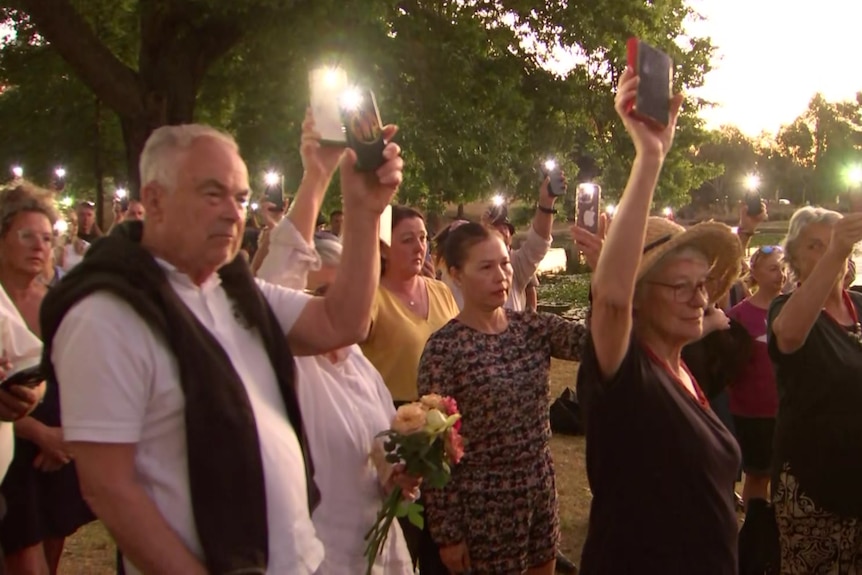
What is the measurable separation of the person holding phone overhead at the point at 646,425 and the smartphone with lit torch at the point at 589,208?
256 mm

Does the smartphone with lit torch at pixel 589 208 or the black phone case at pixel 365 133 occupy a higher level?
the black phone case at pixel 365 133

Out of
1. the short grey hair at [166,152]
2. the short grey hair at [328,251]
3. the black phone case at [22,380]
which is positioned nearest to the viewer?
the short grey hair at [166,152]

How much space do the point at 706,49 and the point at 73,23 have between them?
11.9m

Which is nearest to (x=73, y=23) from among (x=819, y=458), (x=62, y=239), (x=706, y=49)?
(x=62, y=239)

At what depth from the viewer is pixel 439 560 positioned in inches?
146

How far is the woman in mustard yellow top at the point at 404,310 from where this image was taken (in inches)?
168

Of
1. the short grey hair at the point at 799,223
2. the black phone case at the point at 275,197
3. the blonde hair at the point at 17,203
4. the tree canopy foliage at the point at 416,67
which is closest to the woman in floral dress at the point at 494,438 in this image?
the short grey hair at the point at 799,223

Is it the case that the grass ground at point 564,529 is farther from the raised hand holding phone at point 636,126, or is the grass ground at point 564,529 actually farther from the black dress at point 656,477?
the raised hand holding phone at point 636,126

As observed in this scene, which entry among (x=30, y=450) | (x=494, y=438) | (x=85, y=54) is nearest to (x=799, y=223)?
(x=494, y=438)

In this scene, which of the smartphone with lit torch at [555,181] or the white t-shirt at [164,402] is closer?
the white t-shirt at [164,402]

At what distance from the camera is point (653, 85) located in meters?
2.44

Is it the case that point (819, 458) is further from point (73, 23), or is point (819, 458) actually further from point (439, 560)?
point (73, 23)

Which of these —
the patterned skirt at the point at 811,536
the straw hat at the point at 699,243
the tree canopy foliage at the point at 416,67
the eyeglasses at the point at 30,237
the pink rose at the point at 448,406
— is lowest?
the patterned skirt at the point at 811,536

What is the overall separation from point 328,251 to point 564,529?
129 inches
